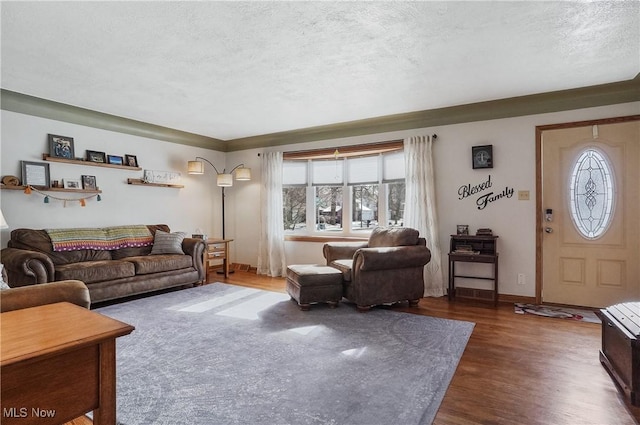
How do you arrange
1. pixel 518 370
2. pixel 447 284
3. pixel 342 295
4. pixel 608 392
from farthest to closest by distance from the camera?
pixel 447 284
pixel 342 295
pixel 518 370
pixel 608 392

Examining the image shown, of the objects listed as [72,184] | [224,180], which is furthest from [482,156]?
[72,184]

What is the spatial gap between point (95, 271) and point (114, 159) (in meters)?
1.84

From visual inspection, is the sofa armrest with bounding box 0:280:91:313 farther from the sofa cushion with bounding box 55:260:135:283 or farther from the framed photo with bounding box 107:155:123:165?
the framed photo with bounding box 107:155:123:165

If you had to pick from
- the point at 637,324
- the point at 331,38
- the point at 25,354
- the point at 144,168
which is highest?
the point at 331,38

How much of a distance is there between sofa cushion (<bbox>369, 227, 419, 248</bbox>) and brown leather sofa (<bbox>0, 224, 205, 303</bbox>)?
2.58 m

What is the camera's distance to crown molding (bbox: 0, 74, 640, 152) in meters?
3.79

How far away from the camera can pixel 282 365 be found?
2.47m

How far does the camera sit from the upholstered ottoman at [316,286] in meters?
3.81

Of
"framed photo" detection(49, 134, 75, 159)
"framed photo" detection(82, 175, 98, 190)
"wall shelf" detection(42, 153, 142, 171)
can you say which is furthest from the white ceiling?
"framed photo" detection(82, 175, 98, 190)

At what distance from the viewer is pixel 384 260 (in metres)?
3.77

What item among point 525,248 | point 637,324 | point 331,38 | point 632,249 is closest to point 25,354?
point 331,38

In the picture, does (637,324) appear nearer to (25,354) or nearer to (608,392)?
(608,392)

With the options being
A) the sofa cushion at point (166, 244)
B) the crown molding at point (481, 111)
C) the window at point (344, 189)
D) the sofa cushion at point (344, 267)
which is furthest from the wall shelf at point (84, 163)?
the sofa cushion at point (344, 267)

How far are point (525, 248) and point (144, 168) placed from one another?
5460 millimetres
